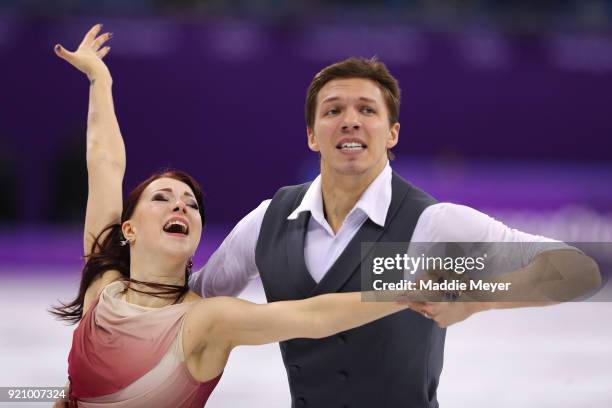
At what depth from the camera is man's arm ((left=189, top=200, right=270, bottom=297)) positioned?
3373 millimetres

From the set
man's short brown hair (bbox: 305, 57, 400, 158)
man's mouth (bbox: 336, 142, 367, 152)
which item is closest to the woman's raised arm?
man's short brown hair (bbox: 305, 57, 400, 158)

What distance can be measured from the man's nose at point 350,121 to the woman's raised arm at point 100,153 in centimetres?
111

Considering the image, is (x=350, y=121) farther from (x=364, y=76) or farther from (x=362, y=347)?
(x=362, y=347)

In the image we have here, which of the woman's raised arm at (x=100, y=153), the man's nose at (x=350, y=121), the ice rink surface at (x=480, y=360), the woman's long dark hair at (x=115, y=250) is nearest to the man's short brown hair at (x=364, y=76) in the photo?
the man's nose at (x=350, y=121)

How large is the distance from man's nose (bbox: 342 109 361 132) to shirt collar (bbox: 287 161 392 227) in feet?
0.72

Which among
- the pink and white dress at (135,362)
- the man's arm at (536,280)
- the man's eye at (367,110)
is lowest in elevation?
the pink and white dress at (135,362)

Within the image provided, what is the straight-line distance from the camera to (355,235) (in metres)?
3.04

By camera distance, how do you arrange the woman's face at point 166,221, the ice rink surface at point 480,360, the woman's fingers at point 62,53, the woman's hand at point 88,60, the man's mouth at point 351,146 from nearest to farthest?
the man's mouth at point 351,146 → the woman's face at point 166,221 → the woman's fingers at point 62,53 → the woman's hand at point 88,60 → the ice rink surface at point 480,360

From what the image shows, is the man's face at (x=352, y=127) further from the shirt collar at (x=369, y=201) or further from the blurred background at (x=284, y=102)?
the blurred background at (x=284, y=102)

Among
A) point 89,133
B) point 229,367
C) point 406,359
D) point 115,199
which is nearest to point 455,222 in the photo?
point 406,359

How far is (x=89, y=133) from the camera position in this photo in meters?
3.84

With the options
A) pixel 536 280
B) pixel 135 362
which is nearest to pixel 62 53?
pixel 135 362

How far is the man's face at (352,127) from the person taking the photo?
3.08 metres

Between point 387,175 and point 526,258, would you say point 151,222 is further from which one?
point 526,258
